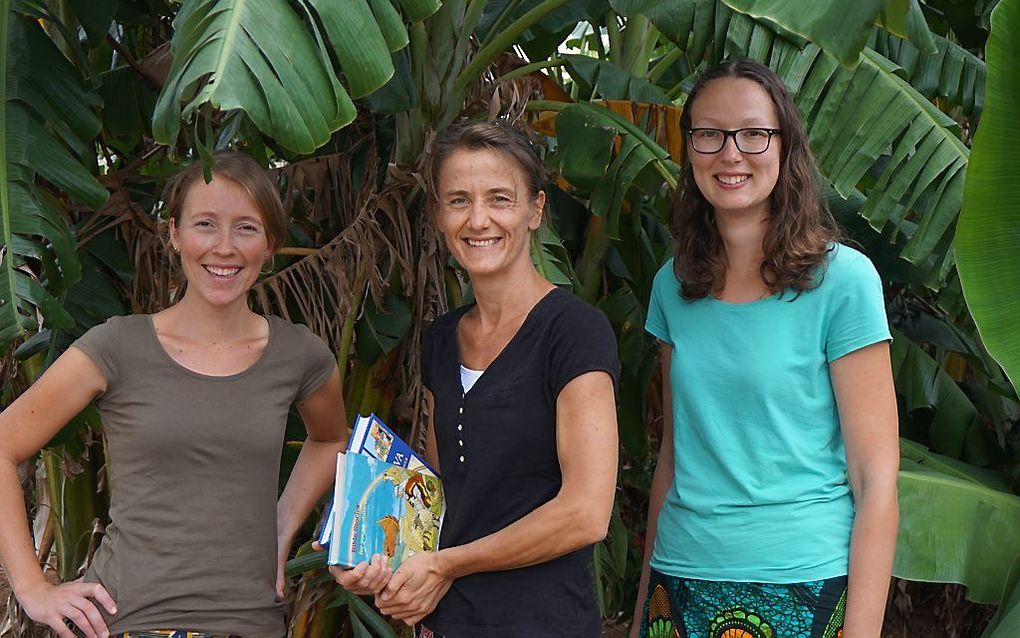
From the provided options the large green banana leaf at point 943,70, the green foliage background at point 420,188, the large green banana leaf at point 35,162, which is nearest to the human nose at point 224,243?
the green foliage background at point 420,188

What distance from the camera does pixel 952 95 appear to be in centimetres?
341

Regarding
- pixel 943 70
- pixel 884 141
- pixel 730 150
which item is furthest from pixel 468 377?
pixel 943 70

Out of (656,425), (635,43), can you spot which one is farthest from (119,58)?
(656,425)

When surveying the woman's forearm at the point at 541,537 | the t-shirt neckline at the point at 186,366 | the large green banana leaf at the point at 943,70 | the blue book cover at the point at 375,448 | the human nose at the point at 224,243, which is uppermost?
the large green banana leaf at the point at 943,70

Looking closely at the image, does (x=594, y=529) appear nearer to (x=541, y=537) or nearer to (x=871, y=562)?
(x=541, y=537)

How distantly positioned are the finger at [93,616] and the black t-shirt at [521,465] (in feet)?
2.02

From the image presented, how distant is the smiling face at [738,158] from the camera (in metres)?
1.96

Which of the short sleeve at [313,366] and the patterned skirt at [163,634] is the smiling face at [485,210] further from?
the patterned skirt at [163,634]

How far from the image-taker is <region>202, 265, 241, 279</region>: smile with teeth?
205 centimetres

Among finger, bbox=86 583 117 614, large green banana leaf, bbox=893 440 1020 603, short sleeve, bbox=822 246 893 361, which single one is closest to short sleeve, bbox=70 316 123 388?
finger, bbox=86 583 117 614

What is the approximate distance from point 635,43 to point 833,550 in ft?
7.53

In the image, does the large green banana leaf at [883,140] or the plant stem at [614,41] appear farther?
the plant stem at [614,41]

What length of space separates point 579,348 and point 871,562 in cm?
64

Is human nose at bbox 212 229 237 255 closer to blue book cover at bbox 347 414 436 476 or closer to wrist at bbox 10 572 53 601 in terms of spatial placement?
blue book cover at bbox 347 414 436 476
